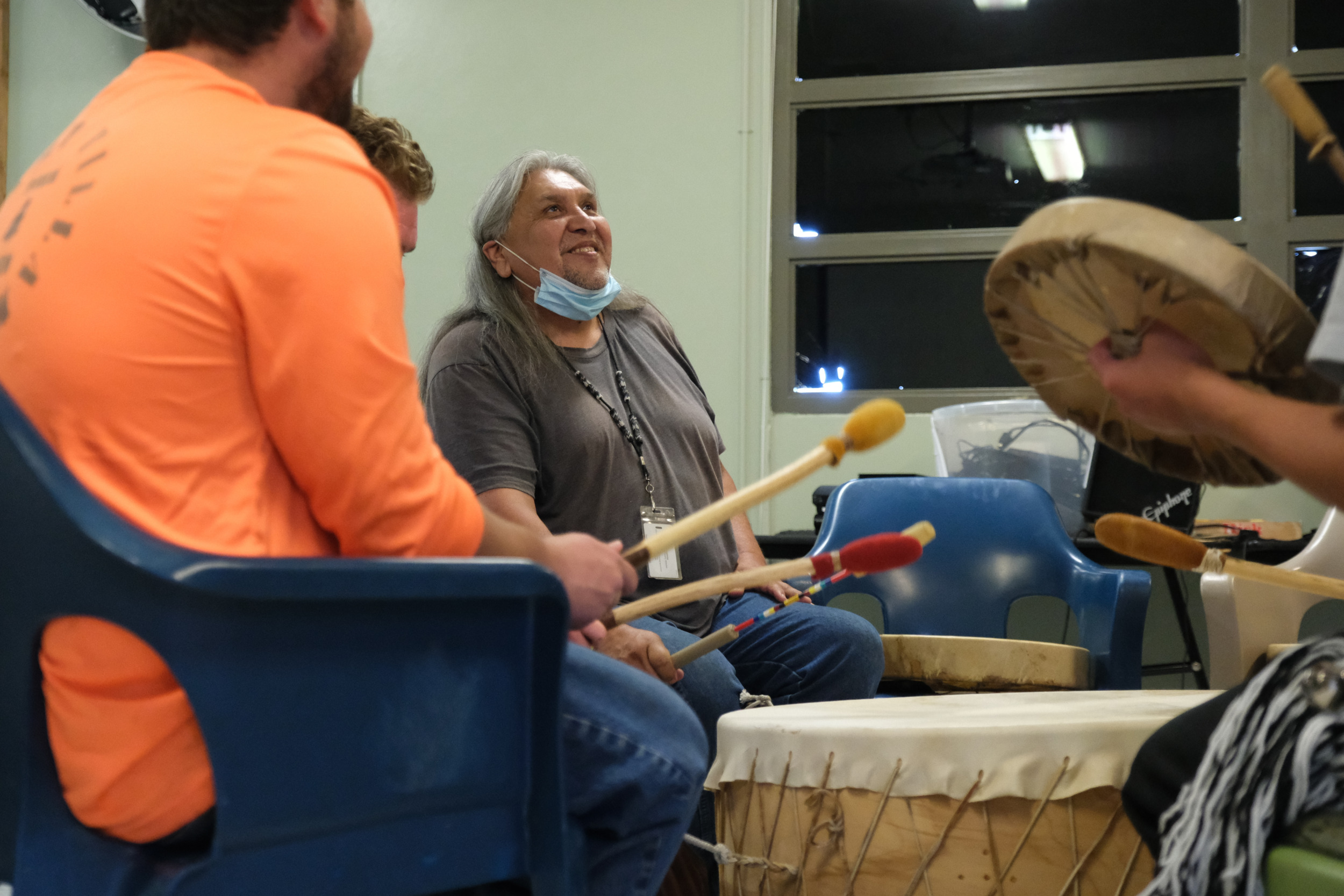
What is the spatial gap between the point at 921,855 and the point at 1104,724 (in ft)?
0.83

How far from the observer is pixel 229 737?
0.84 meters

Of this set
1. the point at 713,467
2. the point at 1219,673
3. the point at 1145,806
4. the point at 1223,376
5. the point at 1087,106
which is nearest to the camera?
the point at 1223,376

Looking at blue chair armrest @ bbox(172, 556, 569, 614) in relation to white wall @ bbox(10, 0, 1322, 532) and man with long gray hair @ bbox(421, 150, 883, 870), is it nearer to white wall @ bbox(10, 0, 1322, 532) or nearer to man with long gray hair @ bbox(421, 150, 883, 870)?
man with long gray hair @ bbox(421, 150, 883, 870)

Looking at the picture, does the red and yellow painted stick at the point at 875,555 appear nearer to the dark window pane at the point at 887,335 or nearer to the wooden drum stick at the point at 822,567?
the wooden drum stick at the point at 822,567

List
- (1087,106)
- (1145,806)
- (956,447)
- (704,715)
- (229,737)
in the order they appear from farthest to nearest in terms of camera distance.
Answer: (1087,106) → (956,447) → (704,715) → (1145,806) → (229,737)

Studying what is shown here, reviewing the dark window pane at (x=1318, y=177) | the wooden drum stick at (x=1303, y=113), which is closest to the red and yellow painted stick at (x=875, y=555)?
the wooden drum stick at (x=1303, y=113)

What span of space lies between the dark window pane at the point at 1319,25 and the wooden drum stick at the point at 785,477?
3239 mm

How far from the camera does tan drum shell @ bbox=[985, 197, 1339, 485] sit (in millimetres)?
958

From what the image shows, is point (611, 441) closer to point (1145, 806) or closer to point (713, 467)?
point (713, 467)

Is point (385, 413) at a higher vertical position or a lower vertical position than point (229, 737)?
higher

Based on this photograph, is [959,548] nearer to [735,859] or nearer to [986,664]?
[986,664]

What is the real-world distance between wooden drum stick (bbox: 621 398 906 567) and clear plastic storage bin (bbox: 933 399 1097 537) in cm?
181

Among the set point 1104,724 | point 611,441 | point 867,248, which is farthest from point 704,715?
point 867,248

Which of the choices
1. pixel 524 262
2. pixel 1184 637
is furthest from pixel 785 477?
pixel 1184 637
